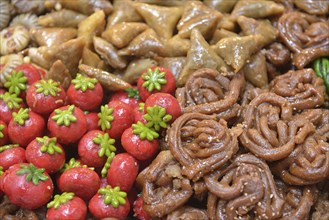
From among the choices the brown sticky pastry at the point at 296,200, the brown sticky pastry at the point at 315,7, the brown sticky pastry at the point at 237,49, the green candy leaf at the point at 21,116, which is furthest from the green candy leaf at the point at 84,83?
the brown sticky pastry at the point at 315,7

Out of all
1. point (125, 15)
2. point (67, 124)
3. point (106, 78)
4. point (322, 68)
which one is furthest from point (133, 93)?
point (322, 68)

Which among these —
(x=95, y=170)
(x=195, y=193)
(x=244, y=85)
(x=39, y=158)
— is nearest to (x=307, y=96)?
(x=244, y=85)

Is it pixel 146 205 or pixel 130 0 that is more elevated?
pixel 130 0

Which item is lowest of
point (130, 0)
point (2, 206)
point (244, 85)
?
point (2, 206)

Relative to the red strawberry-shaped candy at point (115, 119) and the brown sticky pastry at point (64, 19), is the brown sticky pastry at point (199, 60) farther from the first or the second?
the brown sticky pastry at point (64, 19)

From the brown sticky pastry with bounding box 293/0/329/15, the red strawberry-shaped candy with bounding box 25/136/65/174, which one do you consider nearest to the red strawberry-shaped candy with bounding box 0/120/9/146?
the red strawberry-shaped candy with bounding box 25/136/65/174

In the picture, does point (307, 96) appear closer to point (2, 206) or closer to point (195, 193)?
point (195, 193)

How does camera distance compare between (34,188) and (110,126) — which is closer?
(34,188)
